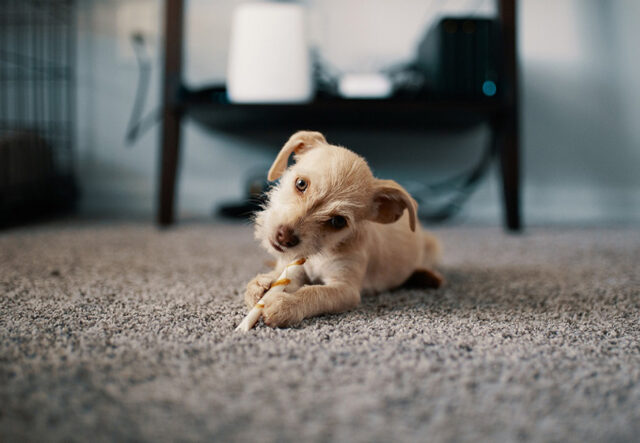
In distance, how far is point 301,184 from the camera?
742 mm

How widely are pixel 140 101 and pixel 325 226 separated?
1.80 m

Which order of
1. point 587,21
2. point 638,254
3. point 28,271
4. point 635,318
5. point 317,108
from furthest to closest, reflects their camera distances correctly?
1. point 587,21
2. point 317,108
3. point 638,254
4. point 28,271
5. point 635,318

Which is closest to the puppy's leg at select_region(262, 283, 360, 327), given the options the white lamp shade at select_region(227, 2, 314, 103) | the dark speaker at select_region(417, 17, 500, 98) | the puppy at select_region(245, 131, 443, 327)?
the puppy at select_region(245, 131, 443, 327)

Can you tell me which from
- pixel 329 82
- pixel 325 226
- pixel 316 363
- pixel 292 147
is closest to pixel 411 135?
pixel 329 82

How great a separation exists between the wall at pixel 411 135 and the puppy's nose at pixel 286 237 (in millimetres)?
1515

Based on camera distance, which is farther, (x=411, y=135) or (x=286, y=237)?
(x=411, y=135)

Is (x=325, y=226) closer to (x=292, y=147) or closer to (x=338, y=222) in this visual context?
(x=338, y=222)

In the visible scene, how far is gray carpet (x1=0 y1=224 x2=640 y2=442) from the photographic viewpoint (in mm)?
415

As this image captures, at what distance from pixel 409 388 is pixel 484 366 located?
115 millimetres

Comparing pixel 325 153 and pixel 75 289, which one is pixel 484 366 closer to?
pixel 325 153

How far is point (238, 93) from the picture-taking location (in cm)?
169

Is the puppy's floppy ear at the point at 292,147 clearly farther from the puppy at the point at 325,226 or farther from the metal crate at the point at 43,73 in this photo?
the metal crate at the point at 43,73

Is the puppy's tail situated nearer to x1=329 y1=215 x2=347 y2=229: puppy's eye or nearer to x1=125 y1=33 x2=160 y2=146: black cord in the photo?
x1=329 y1=215 x2=347 y2=229: puppy's eye

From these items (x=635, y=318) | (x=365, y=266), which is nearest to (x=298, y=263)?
(x=365, y=266)
